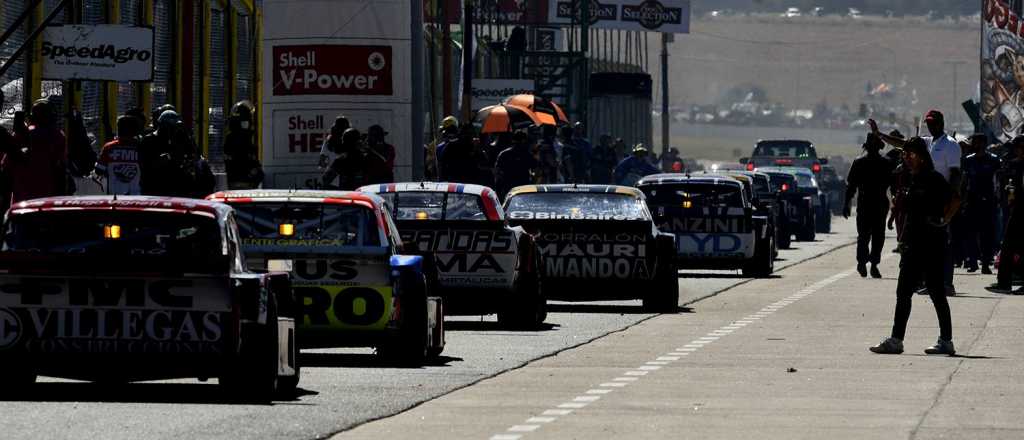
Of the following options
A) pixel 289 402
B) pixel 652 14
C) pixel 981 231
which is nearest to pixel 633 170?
pixel 981 231

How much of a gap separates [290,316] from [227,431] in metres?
2.27

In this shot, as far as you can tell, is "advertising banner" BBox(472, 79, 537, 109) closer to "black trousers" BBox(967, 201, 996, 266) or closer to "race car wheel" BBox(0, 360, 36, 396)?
"black trousers" BBox(967, 201, 996, 266)

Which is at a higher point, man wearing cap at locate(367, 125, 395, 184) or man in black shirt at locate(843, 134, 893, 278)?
man wearing cap at locate(367, 125, 395, 184)

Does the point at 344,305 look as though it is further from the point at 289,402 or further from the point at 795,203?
the point at 795,203

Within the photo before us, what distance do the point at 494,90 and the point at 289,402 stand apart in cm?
3523

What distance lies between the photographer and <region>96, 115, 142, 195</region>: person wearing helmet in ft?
71.6

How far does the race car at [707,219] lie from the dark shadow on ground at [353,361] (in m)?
14.2

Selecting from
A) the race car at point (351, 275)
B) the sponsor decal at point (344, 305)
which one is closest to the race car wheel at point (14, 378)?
the race car at point (351, 275)

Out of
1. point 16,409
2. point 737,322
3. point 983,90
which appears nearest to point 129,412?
point 16,409

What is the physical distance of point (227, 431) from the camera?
12.5 meters

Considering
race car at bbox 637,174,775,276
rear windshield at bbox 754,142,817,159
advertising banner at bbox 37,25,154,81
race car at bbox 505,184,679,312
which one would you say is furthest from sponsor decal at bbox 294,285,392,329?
rear windshield at bbox 754,142,817,159

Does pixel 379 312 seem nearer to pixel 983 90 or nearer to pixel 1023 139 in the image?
pixel 1023 139

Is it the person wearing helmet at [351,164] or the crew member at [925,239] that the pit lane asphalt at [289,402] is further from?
the person wearing helmet at [351,164]

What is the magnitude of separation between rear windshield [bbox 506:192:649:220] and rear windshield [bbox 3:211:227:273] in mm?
10692
